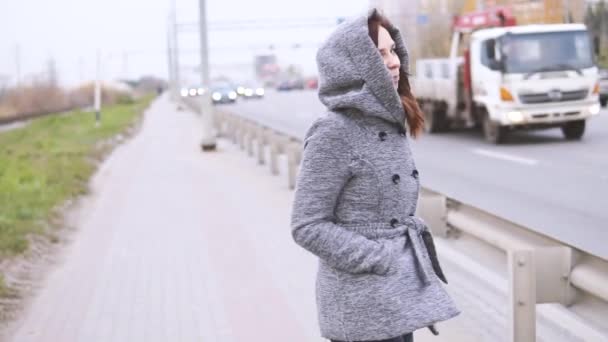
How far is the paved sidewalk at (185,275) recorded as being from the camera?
7430mm

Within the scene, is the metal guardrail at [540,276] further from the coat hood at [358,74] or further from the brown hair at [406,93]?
the coat hood at [358,74]

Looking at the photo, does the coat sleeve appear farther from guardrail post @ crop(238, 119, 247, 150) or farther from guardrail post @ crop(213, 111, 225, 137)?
guardrail post @ crop(213, 111, 225, 137)

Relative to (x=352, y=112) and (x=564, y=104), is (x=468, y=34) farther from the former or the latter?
(x=352, y=112)

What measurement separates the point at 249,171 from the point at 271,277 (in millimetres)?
10717

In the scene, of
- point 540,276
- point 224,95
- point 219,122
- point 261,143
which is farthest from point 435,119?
point 224,95

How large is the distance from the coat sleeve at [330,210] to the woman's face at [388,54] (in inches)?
10.7

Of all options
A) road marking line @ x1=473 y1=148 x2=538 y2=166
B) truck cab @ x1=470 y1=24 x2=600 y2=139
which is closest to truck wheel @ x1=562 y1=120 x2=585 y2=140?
truck cab @ x1=470 y1=24 x2=600 y2=139

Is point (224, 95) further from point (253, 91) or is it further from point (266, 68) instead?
point (266, 68)

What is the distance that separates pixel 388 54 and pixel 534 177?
13.7 meters

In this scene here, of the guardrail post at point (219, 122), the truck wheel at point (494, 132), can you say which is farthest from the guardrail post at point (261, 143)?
the guardrail post at point (219, 122)

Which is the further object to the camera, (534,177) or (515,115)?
(515,115)

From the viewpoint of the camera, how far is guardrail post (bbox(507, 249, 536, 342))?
520 centimetres

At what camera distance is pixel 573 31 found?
74.4 ft

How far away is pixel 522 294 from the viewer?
525 centimetres
